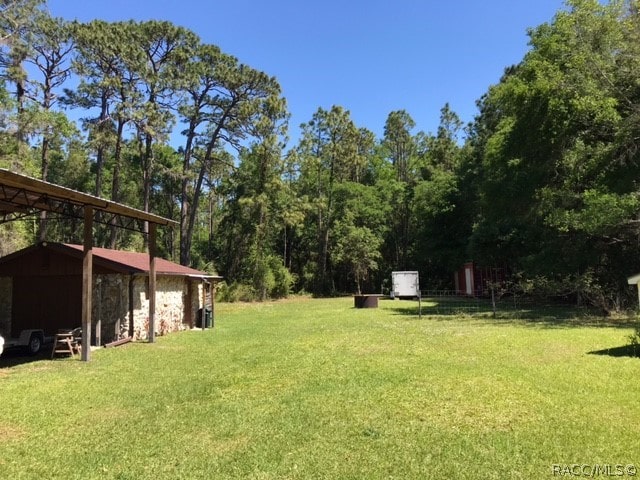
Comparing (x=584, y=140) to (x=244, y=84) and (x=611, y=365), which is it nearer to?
(x=611, y=365)

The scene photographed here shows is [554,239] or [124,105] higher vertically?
[124,105]

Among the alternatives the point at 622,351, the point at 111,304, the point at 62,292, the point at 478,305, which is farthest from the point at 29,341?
the point at 478,305

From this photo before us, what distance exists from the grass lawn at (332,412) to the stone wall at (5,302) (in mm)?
4895

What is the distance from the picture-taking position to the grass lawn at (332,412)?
16.1 ft

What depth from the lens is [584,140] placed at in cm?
1972

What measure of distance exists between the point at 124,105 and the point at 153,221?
2013 centimetres

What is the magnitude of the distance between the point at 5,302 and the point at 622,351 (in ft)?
55.9

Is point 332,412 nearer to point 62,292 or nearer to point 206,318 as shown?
point 62,292

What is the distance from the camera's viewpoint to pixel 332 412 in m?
6.66

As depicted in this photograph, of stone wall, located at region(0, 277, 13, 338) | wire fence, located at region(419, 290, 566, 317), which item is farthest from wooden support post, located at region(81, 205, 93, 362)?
wire fence, located at region(419, 290, 566, 317)

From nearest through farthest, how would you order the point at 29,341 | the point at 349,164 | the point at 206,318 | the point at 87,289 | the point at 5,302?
1. the point at 87,289
2. the point at 29,341
3. the point at 5,302
4. the point at 206,318
5. the point at 349,164

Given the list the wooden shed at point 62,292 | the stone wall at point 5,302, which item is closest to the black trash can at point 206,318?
the wooden shed at point 62,292

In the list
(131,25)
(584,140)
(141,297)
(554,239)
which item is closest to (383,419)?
(141,297)

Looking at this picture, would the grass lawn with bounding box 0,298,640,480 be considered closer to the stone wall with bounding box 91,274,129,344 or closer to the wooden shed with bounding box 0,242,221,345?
the stone wall with bounding box 91,274,129,344
